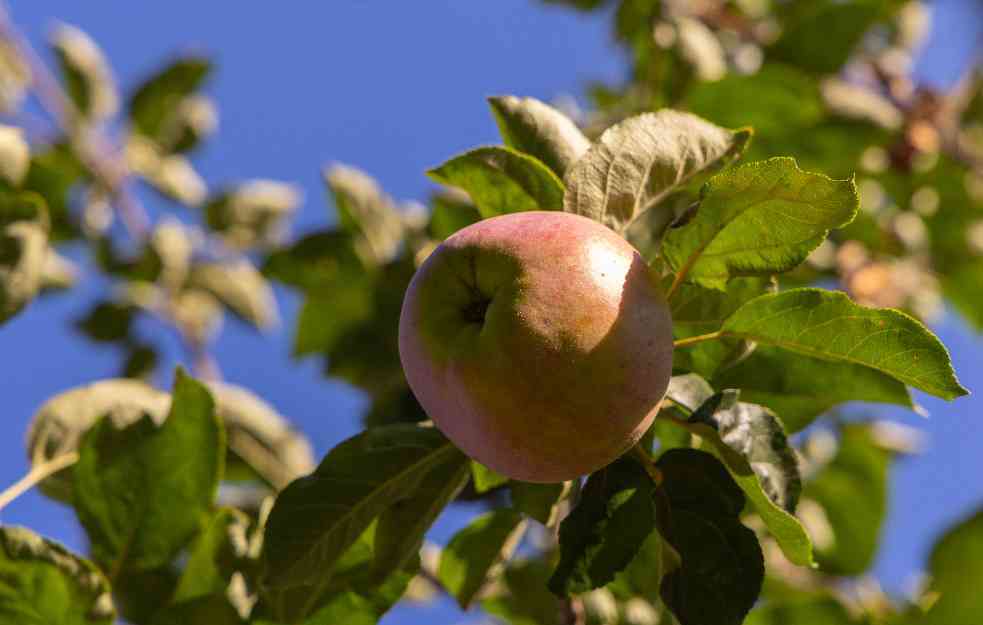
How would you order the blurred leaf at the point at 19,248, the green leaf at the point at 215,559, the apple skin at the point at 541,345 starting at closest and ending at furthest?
1. the apple skin at the point at 541,345
2. the green leaf at the point at 215,559
3. the blurred leaf at the point at 19,248

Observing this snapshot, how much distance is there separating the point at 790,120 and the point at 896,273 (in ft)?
2.68

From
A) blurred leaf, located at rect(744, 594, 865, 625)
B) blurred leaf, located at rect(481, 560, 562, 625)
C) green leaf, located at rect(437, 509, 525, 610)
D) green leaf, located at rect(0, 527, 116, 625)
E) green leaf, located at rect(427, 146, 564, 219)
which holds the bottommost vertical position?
blurred leaf, located at rect(481, 560, 562, 625)

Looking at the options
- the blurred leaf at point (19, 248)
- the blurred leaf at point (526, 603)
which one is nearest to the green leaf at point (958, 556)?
the blurred leaf at point (526, 603)

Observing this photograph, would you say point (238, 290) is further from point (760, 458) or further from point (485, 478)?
point (760, 458)

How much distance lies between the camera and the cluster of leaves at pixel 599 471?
3.21ft

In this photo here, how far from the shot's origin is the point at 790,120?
→ 2043 mm

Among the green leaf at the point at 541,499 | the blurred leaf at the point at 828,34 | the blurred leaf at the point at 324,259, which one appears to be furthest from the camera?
the blurred leaf at the point at 828,34

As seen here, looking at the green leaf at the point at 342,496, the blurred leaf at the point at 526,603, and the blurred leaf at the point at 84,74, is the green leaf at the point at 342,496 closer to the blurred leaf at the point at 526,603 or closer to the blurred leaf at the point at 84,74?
the blurred leaf at the point at 526,603

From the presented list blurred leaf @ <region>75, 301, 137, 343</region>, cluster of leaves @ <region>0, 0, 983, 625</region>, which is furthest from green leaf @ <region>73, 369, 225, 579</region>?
blurred leaf @ <region>75, 301, 137, 343</region>

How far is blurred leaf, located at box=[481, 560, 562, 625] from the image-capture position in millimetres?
1675

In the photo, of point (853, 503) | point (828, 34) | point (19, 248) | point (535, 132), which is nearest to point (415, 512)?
point (535, 132)

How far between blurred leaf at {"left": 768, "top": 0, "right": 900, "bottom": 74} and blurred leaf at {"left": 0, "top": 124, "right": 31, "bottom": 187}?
1750 mm

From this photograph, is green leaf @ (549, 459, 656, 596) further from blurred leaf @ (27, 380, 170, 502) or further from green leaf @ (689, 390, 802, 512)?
blurred leaf @ (27, 380, 170, 502)

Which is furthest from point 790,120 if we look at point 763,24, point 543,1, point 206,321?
point 206,321
